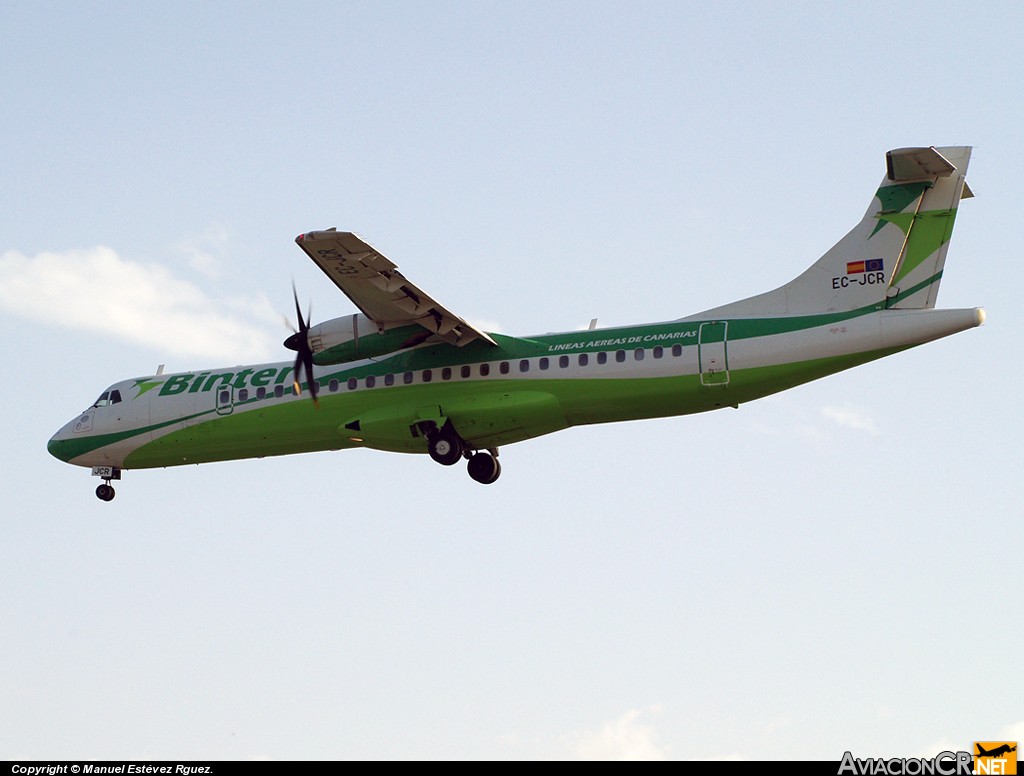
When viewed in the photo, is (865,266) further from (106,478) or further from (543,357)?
(106,478)

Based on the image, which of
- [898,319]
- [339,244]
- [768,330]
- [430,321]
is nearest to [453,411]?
[430,321]

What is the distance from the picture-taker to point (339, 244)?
87.7 ft

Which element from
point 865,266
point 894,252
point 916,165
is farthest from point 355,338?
point 916,165

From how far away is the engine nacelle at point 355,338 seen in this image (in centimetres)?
2886

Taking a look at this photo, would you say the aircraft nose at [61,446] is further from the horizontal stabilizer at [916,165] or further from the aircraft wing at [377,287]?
the horizontal stabilizer at [916,165]

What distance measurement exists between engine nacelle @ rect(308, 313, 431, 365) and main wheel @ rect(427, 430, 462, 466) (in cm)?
199

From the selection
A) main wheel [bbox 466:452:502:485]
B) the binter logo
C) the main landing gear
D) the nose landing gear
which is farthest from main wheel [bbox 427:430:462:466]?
the binter logo

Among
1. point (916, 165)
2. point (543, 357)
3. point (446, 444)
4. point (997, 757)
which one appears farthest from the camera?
point (446, 444)

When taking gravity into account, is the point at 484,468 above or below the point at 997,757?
above

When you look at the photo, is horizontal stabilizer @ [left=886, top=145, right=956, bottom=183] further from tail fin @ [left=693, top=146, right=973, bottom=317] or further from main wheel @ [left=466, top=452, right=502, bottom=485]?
main wheel @ [left=466, top=452, right=502, bottom=485]

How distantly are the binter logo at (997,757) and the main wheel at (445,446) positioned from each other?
40.8 feet

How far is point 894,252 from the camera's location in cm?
2748

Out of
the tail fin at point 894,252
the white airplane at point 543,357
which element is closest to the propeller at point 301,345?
the white airplane at point 543,357

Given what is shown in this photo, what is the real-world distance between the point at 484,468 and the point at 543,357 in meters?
3.58
